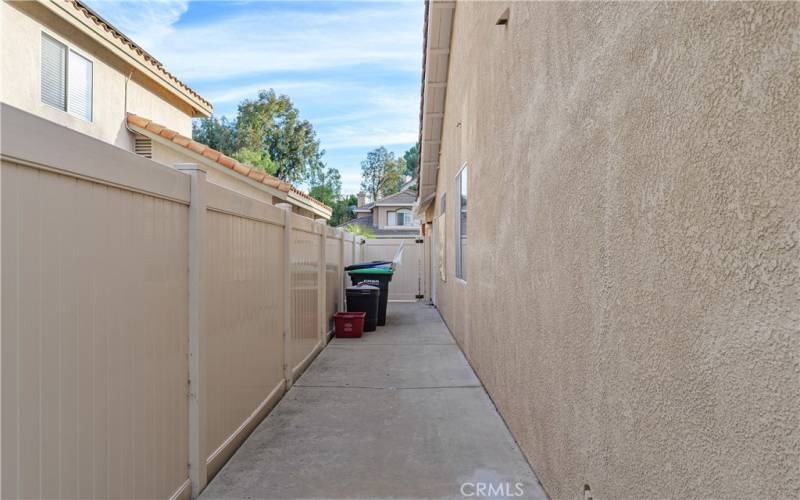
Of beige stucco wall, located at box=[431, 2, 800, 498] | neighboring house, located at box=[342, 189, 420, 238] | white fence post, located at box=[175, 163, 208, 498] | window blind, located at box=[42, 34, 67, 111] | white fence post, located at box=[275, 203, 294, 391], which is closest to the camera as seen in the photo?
beige stucco wall, located at box=[431, 2, 800, 498]

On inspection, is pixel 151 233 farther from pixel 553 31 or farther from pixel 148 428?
pixel 553 31

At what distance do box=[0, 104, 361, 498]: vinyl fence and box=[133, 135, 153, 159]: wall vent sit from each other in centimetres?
752

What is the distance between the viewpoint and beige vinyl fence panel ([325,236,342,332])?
9344 millimetres

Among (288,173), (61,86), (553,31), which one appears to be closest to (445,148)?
(61,86)

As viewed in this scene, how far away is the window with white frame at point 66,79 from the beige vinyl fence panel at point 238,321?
604 centimetres

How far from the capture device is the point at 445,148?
11.3 m

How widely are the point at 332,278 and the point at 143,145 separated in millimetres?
4914

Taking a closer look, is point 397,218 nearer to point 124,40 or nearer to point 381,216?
point 381,216

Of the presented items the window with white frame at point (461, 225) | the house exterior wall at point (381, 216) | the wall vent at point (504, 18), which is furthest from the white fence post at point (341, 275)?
the house exterior wall at point (381, 216)

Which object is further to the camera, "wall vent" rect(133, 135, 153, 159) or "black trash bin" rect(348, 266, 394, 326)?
"black trash bin" rect(348, 266, 394, 326)

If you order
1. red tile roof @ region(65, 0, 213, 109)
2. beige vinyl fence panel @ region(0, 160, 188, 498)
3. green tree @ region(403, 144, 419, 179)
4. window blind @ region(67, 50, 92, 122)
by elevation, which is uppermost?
green tree @ region(403, 144, 419, 179)

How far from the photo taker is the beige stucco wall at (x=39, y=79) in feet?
25.7

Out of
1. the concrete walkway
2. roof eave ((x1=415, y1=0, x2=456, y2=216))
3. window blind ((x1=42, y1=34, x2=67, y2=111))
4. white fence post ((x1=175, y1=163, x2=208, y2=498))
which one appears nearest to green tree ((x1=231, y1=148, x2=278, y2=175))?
roof eave ((x1=415, y1=0, x2=456, y2=216))

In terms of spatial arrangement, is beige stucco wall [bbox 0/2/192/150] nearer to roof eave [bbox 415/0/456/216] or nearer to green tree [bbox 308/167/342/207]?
roof eave [bbox 415/0/456/216]
